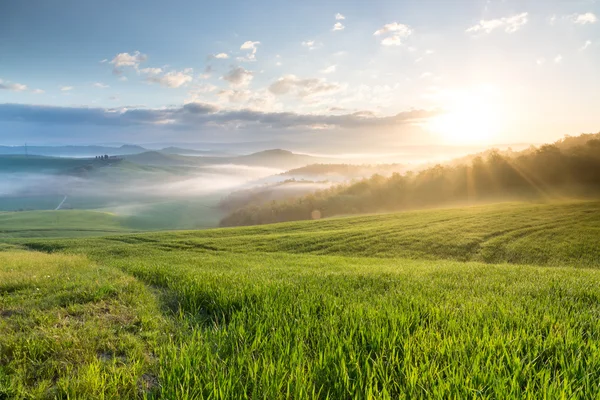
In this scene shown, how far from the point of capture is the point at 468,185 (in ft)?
329

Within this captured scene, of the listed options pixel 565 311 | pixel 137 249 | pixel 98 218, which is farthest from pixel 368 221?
pixel 98 218

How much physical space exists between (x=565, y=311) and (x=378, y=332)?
3560mm

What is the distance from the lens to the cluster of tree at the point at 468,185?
8362 centimetres

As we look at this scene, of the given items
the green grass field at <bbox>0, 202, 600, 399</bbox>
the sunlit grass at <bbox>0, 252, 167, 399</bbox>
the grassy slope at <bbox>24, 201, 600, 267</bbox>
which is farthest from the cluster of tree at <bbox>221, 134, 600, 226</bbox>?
the sunlit grass at <bbox>0, 252, 167, 399</bbox>

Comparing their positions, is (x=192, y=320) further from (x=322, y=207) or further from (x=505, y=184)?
(x=322, y=207)

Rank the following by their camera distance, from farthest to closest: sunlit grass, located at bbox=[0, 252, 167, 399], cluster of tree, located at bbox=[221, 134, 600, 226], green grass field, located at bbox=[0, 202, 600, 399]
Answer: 1. cluster of tree, located at bbox=[221, 134, 600, 226]
2. sunlit grass, located at bbox=[0, 252, 167, 399]
3. green grass field, located at bbox=[0, 202, 600, 399]

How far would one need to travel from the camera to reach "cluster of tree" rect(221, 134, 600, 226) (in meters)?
83.6

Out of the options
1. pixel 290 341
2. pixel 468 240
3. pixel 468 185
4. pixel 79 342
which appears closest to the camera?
pixel 290 341

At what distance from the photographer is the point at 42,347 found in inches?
180

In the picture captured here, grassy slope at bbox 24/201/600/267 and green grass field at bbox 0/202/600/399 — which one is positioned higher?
green grass field at bbox 0/202/600/399

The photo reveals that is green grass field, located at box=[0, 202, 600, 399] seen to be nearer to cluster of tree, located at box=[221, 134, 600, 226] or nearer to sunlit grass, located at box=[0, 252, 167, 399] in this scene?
sunlit grass, located at box=[0, 252, 167, 399]

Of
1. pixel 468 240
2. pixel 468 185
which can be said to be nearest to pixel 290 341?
pixel 468 240

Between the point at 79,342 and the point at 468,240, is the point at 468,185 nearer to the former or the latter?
the point at 468,240

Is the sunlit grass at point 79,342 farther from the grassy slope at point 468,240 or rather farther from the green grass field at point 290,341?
the grassy slope at point 468,240
